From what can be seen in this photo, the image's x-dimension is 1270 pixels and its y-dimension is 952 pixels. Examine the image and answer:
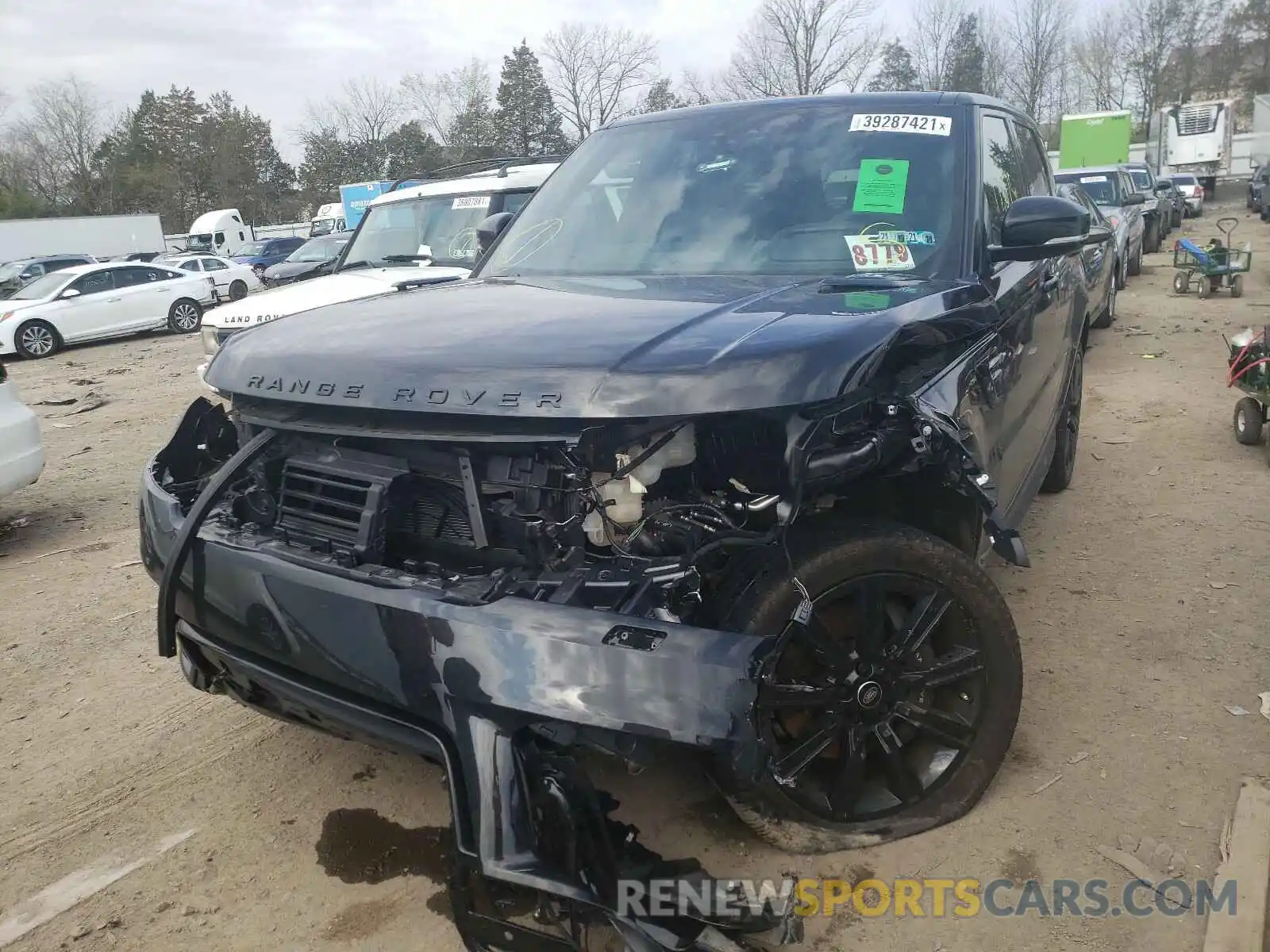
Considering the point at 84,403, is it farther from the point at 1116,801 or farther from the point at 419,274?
the point at 1116,801

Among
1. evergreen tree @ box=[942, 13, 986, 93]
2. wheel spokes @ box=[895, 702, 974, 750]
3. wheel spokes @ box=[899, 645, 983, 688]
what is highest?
evergreen tree @ box=[942, 13, 986, 93]

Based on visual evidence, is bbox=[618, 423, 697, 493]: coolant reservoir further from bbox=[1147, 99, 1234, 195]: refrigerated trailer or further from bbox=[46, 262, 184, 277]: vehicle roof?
bbox=[1147, 99, 1234, 195]: refrigerated trailer

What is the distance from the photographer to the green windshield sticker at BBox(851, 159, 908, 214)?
3025mm

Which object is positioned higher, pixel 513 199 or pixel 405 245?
pixel 513 199

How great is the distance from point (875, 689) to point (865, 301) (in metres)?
1.01

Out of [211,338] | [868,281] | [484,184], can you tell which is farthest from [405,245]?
[868,281]

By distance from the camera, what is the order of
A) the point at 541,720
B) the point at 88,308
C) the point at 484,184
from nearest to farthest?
the point at 541,720 → the point at 484,184 → the point at 88,308

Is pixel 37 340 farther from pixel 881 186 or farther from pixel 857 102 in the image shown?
pixel 881 186

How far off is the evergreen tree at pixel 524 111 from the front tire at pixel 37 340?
35827mm

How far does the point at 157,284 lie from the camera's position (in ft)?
56.4

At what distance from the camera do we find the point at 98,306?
16.2 m

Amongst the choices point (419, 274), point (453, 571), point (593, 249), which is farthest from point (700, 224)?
point (419, 274)

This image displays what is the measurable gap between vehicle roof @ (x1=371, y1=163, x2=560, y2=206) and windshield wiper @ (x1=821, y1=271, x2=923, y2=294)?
18.0ft

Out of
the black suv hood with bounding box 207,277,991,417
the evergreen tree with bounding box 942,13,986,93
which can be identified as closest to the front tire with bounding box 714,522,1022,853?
the black suv hood with bounding box 207,277,991,417
